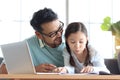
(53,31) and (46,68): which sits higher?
(53,31)

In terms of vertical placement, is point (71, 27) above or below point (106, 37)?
above

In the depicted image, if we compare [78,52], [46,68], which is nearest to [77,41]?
[78,52]

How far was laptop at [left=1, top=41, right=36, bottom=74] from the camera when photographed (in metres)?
1.48

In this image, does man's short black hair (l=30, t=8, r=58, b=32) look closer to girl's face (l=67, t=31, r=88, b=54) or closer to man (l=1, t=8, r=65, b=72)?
man (l=1, t=8, r=65, b=72)

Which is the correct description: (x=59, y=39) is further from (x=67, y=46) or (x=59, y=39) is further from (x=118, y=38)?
(x=118, y=38)

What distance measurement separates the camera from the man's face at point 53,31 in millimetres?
1992

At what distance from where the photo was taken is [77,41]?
194cm

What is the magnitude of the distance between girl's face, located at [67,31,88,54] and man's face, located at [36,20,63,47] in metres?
0.08

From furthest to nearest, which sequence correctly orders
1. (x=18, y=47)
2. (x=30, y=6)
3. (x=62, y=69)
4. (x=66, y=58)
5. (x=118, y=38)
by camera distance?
(x=30, y=6), (x=118, y=38), (x=66, y=58), (x=62, y=69), (x=18, y=47)

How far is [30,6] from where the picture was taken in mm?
3906

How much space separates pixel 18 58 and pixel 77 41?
1.81 feet

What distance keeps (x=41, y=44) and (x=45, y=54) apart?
0.25 feet

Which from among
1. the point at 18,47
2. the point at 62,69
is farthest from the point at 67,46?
the point at 18,47

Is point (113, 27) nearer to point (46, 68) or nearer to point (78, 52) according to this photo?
point (78, 52)
